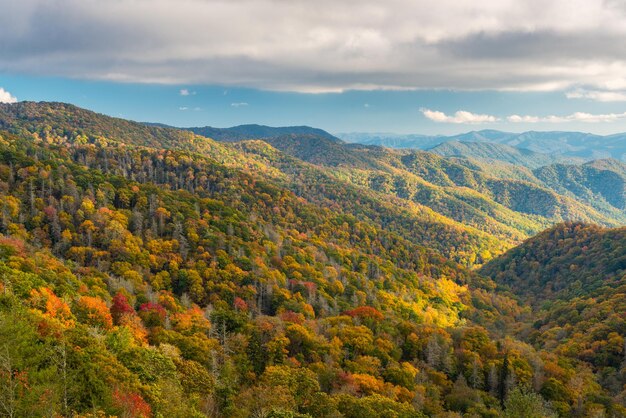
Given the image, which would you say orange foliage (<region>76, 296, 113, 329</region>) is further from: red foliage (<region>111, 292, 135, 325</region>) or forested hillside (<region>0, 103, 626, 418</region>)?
red foliage (<region>111, 292, 135, 325</region>)

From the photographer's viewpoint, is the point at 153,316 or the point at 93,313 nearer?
the point at 93,313

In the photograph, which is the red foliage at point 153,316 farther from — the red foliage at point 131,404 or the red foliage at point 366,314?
the red foliage at point 366,314

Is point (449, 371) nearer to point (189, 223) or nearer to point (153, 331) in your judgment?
point (153, 331)

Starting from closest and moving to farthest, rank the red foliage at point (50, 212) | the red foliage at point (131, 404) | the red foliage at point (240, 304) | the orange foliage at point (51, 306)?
the red foliage at point (131, 404), the orange foliage at point (51, 306), the red foliage at point (240, 304), the red foliage at point (50, 212)

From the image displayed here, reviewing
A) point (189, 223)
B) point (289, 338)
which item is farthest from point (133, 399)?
point (189, 223)

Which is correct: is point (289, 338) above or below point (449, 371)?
above

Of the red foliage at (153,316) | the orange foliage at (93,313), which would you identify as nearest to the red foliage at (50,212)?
the red foliage at (153,316)

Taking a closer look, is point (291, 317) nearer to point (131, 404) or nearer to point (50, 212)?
point (131, 404)

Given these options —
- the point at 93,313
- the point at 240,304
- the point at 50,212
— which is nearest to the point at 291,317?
the point at 240,304
